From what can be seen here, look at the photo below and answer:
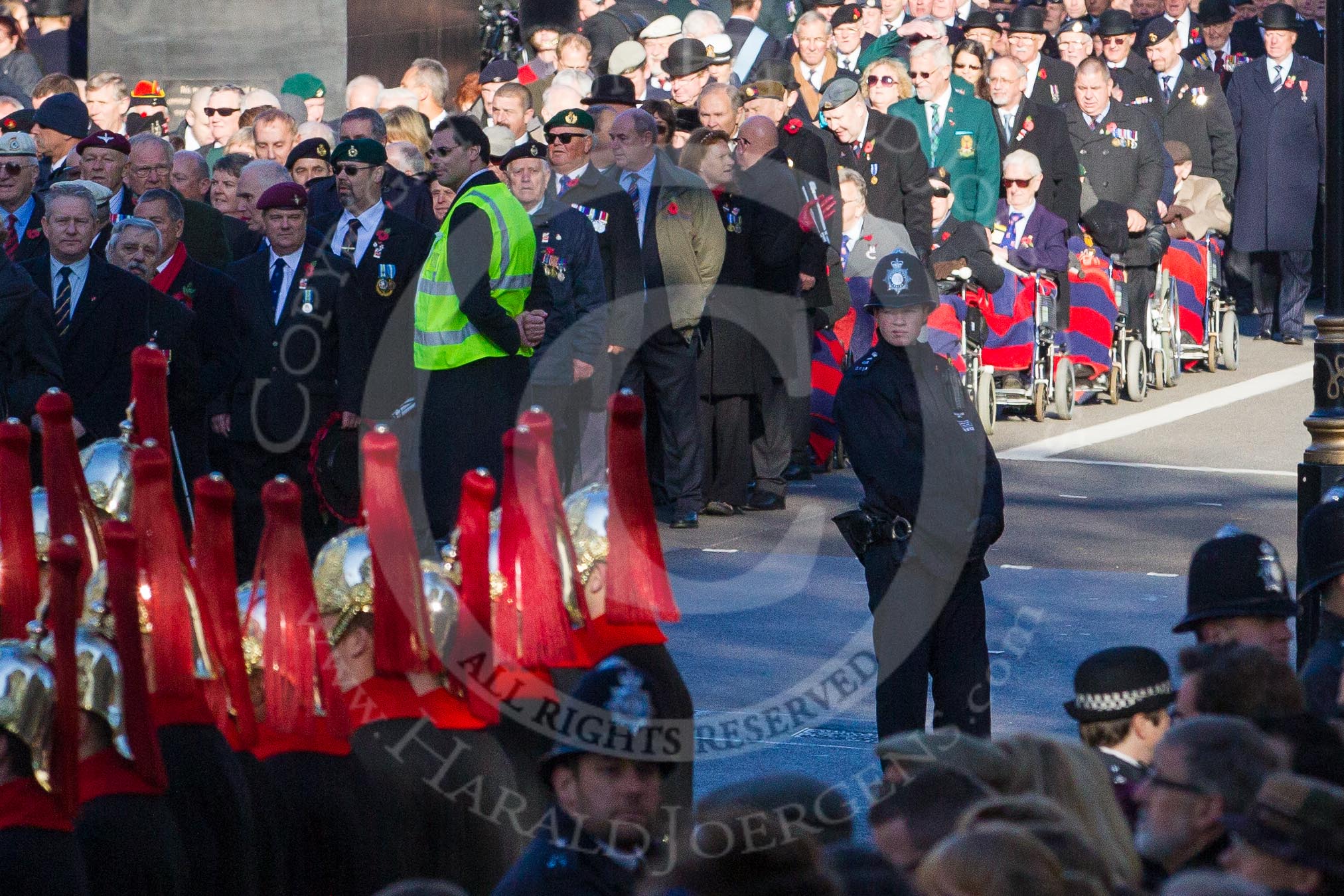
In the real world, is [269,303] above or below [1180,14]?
below

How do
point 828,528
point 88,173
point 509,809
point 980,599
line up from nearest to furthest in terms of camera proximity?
point 509,809
point 980,599
point 88,173
point 828,528

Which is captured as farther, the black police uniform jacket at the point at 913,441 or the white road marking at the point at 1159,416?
the white road marking at the point at 1159,416

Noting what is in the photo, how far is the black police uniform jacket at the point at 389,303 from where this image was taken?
34.1 feet

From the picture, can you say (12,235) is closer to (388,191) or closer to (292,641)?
(388,191)

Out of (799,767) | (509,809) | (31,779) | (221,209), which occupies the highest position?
(221,209)

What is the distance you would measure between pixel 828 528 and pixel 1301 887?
29.6 ft

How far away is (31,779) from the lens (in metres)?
4.78

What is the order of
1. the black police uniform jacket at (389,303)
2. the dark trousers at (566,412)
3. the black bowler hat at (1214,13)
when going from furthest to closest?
the black bowler hat at (1214,13) → the dark trousers at (566,412) → the black police uniform jacket at (389,303)

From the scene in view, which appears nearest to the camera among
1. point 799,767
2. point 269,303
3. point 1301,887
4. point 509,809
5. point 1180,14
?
point 1301,887

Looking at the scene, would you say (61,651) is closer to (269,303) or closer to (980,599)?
(980,599)

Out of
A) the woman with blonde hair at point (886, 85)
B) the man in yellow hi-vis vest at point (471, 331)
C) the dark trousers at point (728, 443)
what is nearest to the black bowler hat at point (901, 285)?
the man in yellow hi-vis vest at point (471, 331)

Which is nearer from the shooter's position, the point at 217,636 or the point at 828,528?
the point at 217,636

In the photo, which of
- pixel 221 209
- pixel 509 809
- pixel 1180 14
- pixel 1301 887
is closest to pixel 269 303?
pixel 221 209

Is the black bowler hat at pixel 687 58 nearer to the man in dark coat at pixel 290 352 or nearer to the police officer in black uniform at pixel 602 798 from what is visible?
the man in dark coat at pixel 290 352
